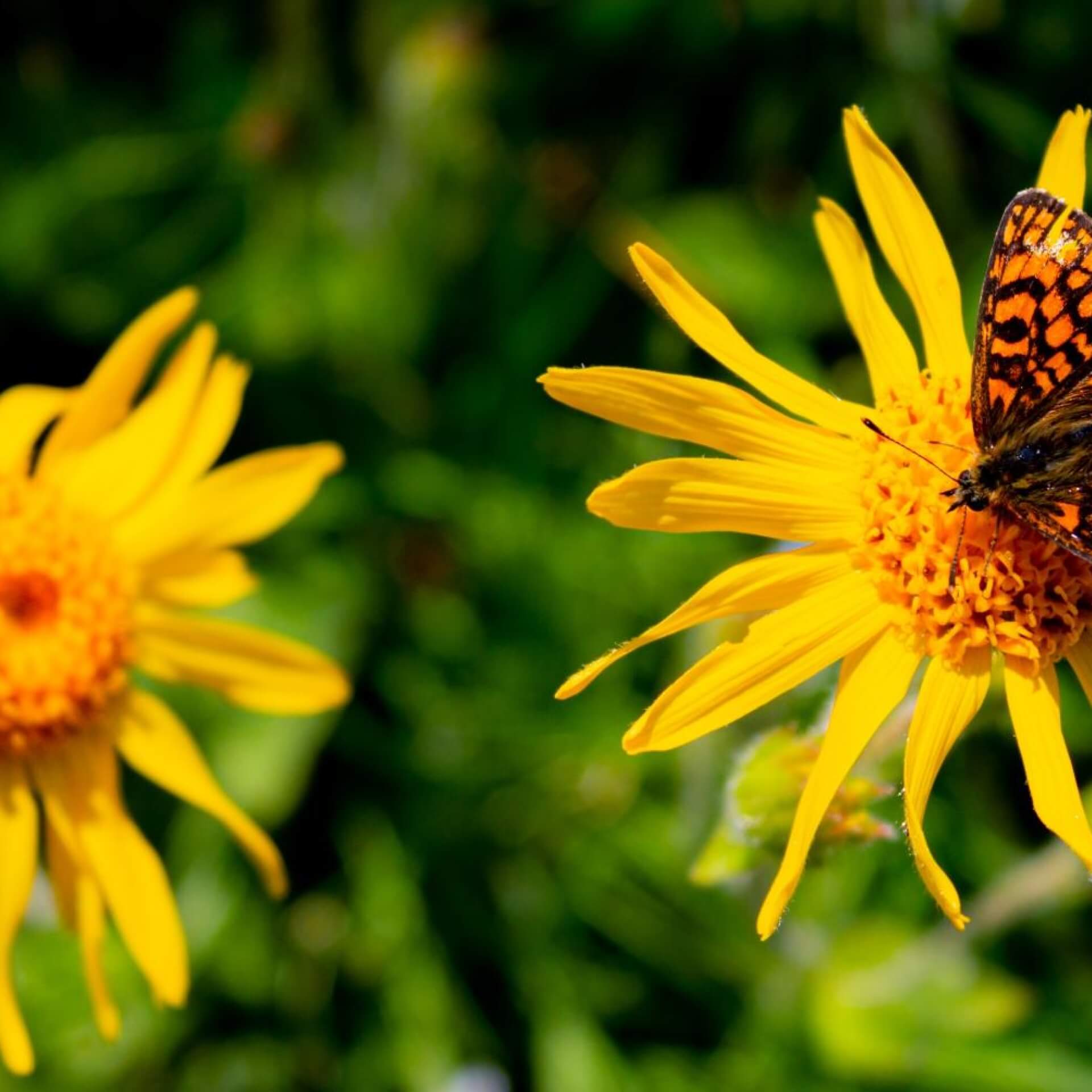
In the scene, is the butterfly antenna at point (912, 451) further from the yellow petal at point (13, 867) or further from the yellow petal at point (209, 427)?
the yellow petal at point (13, 867)

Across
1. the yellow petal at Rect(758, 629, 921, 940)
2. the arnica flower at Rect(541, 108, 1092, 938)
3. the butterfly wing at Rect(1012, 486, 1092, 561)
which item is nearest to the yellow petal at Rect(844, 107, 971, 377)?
the arnica flower at Rect(541, 108, 1092, 938)

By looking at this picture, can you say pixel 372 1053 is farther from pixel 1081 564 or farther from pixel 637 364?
pixel 1081 564

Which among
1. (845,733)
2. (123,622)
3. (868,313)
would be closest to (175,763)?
(123,622)

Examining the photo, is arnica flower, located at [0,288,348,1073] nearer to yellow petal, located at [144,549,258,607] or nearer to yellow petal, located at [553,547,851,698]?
yellow petal, located at [144,549,258,607]

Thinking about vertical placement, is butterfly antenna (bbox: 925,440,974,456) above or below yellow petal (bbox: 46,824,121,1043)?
above

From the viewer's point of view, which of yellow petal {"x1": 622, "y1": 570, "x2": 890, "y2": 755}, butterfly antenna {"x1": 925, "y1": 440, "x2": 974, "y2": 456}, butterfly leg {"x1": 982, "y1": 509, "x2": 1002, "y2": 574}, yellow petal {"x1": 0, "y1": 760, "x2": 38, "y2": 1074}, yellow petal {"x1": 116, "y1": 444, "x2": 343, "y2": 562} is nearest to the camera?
yellow petal {"x1": 622, "y1": 570, "x2": 890, "y2": 755}

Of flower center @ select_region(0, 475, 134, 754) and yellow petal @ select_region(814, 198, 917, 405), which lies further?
flower center @ select_region(0, 475, 134, 754)

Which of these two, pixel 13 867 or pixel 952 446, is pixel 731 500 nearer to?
pixel 952 446
